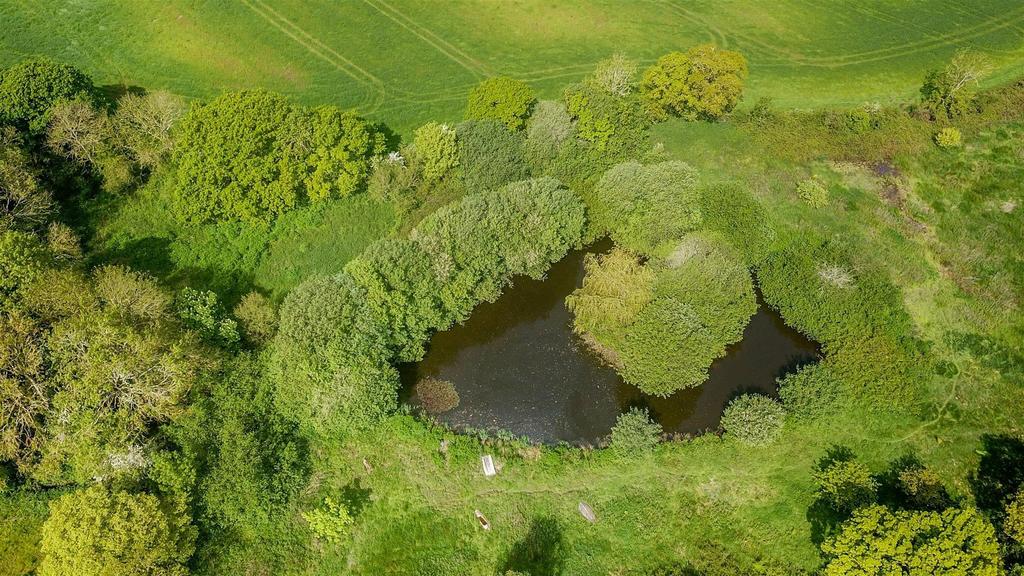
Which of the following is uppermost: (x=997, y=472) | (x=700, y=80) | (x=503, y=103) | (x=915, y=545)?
(x=700, y=80)

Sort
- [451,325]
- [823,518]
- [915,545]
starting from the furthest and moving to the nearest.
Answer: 1. [451,325]
2. [823,518]
3. [915,545]

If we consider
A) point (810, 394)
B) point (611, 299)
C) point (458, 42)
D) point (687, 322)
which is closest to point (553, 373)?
point (611, 299)

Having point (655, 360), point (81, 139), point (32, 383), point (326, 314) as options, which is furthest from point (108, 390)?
point (655, 360)

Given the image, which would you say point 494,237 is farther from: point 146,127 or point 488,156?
point 146,127

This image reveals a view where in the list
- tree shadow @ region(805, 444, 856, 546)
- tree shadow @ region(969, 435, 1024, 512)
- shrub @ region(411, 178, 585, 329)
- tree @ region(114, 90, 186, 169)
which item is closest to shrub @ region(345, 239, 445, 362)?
shrub @ region(411, 178, 585, 329)

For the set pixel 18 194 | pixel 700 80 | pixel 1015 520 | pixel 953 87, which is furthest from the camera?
pixel 953 87

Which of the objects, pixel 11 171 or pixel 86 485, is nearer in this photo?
pixel 86 485

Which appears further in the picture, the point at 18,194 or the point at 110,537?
the point at 18,194

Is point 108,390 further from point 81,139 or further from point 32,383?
point 81,139
